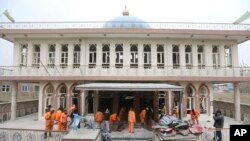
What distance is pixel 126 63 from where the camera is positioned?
63.9ft

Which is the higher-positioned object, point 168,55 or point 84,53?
point 84,53

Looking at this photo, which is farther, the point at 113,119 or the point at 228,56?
the point at 228,56

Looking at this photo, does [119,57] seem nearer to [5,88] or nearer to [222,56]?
[222,56]

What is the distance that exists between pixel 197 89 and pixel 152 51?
15.0 ft

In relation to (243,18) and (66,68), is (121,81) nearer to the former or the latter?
(66,68)

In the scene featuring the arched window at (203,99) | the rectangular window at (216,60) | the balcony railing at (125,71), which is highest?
the rectangular window at (216,60)

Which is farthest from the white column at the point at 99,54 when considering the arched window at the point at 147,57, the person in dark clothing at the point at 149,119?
the person in dark clothing at the point at 149,119

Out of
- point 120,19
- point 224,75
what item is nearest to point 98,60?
point 120,19

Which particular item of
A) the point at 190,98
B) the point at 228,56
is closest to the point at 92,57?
the point at 190,98

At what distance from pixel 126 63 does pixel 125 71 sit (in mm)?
964

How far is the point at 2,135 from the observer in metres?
11.2

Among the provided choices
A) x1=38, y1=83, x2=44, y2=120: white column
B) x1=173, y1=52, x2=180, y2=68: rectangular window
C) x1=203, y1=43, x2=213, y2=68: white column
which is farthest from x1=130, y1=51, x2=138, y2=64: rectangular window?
x1=38, y1=83, x2=44, y2=120: white column

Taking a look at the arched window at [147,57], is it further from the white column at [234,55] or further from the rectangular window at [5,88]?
the rectangular window at [5,88]

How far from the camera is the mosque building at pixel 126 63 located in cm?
1844
